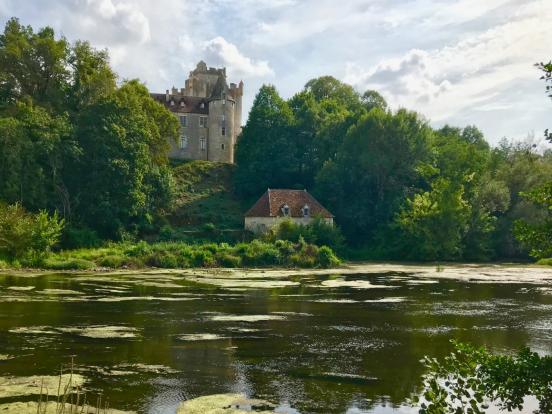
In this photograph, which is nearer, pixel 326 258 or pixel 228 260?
pixel 228 260

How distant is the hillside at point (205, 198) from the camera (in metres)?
68.4

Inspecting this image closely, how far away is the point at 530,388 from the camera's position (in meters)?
9.20

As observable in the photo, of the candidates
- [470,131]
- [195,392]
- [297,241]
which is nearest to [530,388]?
[195,392]

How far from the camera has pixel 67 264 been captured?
149ft

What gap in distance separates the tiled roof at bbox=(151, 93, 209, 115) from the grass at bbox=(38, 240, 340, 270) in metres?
40.3

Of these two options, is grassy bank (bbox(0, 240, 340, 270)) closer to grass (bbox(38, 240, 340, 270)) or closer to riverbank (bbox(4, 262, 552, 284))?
grass (bbox(38, 240, 340, 270))

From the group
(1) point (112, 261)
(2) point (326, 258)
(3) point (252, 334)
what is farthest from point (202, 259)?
(3) point (252, 334)

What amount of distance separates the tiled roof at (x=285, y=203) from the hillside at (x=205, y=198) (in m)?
4.24

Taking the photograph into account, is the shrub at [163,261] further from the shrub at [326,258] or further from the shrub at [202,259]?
the shrub at [326,258]

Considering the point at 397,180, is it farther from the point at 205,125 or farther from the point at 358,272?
the point at 205,125

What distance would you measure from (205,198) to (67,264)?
31.7m

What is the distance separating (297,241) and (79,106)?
1082 inches

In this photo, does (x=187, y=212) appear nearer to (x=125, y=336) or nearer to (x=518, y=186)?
(x=518, y=186)

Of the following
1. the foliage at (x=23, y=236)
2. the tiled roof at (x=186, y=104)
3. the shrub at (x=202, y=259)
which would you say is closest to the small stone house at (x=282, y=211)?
the shrub at (x=202, y=259)
